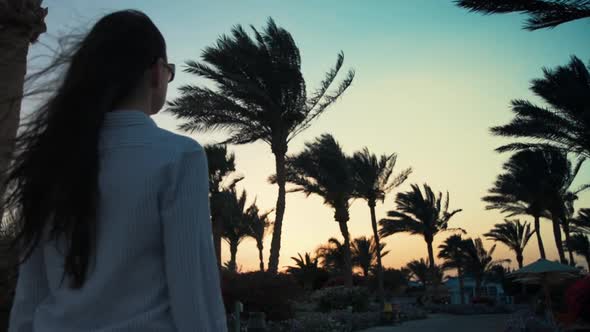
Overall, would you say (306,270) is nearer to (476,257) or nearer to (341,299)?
(341,299)

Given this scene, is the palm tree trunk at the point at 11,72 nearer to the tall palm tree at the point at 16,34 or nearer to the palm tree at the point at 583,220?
the tall palm tree at the point at 16,34

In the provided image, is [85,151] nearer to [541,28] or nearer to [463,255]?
[541,28]

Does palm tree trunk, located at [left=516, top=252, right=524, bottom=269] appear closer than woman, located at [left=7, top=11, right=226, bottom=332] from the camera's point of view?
No

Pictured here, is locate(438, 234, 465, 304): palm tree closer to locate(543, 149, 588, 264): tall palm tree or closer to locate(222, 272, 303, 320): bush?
locate(543, 149, 588, 264): tall palm tree

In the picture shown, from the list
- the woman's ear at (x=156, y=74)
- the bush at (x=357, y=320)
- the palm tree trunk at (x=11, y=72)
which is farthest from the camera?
the bush at (x=357, y=320)

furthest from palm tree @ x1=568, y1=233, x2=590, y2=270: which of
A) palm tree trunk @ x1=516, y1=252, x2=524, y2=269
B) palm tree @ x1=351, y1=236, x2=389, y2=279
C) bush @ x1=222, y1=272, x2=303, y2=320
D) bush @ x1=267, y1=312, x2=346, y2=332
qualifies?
bush @ x1=222, y1=272, x2=303, y2=320

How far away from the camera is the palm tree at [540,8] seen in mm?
10344

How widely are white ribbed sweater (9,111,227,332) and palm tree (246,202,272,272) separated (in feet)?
116

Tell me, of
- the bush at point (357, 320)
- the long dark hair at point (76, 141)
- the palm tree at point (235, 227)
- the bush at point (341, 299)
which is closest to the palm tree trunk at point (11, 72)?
the long dark hair at point (76, 141)

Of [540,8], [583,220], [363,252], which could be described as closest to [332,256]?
[363,252]

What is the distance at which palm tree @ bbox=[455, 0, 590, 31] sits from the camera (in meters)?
10.3

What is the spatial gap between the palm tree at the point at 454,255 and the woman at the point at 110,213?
5707 centimetres

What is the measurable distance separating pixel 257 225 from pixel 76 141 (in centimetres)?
3751

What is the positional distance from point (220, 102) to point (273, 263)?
239 inches
